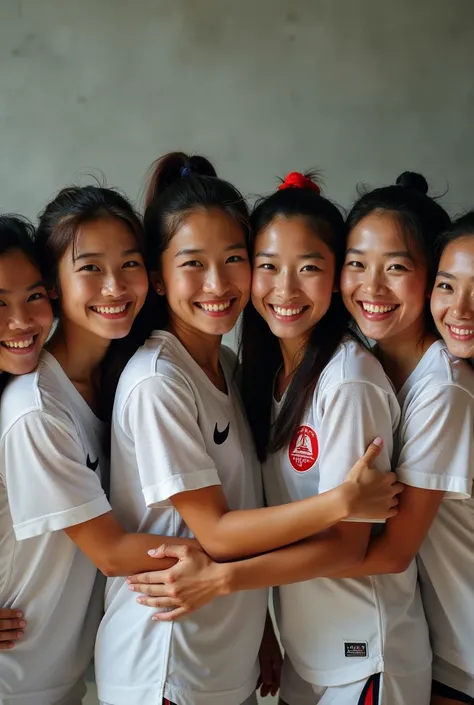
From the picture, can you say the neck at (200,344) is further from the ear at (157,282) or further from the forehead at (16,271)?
the forehead at (16,271)

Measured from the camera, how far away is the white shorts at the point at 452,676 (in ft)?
4.85

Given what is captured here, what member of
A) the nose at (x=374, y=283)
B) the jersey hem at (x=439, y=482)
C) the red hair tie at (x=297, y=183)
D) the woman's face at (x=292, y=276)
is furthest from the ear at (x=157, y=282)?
the jersey hem at (x=439, y=482)

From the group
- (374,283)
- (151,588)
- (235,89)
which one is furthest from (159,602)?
(235,89)

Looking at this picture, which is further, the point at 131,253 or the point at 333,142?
the point at 333,142

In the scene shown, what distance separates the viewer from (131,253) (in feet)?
4.85

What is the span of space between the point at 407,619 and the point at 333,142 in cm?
199

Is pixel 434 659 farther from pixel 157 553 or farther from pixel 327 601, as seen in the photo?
pixel 157 553

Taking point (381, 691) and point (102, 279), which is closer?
point (381, 691)

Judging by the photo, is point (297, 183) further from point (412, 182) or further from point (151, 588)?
point (151, 588)

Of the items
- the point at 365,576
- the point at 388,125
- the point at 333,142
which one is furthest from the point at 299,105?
the point at 365,576

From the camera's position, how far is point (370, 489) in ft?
4.21

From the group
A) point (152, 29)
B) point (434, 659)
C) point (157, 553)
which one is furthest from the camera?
point (152, 29)

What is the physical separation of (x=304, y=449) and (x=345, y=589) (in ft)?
0.98

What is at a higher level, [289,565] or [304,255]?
[304,255]
